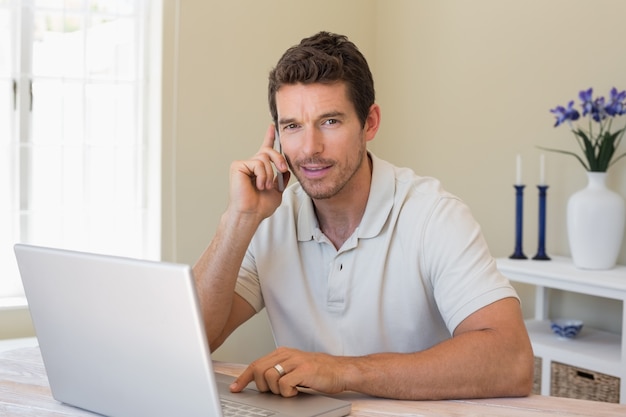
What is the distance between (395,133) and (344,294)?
2351 millimetres

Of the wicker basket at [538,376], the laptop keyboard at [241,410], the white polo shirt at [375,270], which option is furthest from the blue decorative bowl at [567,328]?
the laptop keyboard at [241,410]

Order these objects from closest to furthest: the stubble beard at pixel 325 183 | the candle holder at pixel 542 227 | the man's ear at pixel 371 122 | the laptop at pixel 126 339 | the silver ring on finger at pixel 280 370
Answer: the laptop at pixel 126 339 < the silver ring on finger at pixel 280 370 < the stubble beard at pixel 325 183 < the man's ear at pixel 371 122 < the candle holder at pixel 542 227

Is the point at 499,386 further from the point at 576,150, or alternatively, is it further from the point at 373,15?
the point at 373,15

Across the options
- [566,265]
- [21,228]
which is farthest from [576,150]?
[21,228]

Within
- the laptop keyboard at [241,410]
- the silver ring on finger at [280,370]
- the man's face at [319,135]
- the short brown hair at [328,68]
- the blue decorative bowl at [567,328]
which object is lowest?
the blue decorative bowl at [567,328]

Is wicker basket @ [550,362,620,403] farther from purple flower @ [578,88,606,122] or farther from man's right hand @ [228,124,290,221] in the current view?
man's right hand @ [228,124,290,221]

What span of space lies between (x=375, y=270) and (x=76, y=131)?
217 centimetres

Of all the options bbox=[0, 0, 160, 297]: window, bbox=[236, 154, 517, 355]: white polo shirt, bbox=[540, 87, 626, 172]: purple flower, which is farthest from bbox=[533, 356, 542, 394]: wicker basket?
bbox=[0, 0, 160, 297]: window

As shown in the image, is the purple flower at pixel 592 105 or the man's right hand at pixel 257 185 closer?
the man's right hand at pixel 257 185

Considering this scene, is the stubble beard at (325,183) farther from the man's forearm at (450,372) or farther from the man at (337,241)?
the man's forearm at (450,372)

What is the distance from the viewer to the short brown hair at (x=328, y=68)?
6.10 ft

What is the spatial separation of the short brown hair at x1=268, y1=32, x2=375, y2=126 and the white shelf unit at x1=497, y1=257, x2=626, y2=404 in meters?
1.29

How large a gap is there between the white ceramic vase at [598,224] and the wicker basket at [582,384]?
0.39m

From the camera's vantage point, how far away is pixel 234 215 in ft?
6.23
